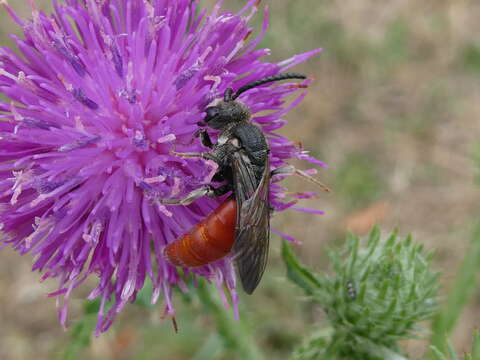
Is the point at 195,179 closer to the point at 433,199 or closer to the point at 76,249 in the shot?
the point at 76,249

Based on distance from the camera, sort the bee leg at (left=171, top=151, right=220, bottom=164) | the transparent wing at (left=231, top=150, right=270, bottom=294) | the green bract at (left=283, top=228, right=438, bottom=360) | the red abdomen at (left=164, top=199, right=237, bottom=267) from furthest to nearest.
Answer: the green bract at (left=283, top=228, right=438, bottom=360) < the bee leg at (left=171, top=151, right=220, bottom=164) < the red abdomen at (left=164, top=199, right=237, bottom=267) < the transparent wing at (left=231, top=150, right=270, bottom=294)

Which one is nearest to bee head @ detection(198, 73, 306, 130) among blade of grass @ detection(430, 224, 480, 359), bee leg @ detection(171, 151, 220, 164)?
bee leg @ detection(171, 151, 220, 164)

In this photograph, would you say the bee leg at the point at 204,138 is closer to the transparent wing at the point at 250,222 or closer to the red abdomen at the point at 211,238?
the transparent wing at the point at 250,222

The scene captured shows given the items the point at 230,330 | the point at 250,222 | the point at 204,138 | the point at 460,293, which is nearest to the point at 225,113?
the point at 204,138

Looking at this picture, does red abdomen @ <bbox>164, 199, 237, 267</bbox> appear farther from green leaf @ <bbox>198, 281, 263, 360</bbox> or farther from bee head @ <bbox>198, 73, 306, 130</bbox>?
green leaf @ <bbox>198, 281, 263, 360</bbox>

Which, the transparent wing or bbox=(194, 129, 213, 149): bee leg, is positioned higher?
bbox=(194, 129, 213, 149): bee leg

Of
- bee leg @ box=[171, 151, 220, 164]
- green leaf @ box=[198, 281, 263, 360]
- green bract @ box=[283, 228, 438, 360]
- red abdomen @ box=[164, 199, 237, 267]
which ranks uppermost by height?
bee leg @ box=[171, 151, 220, 164]
